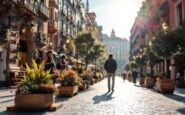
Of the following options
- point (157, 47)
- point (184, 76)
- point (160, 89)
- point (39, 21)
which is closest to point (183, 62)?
point (157, 47)

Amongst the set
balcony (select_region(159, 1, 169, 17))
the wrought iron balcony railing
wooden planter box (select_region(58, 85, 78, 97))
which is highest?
balcony (select_region(159, 1, 169, 17))

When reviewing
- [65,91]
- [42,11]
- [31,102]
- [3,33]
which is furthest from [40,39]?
[31,102]

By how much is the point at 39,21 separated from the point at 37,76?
77.5ft

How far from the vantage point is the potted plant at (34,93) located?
739 cm

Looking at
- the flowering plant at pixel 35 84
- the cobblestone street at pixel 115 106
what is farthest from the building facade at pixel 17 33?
the flowering plant at pixel 35 84

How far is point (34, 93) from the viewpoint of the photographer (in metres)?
7.54

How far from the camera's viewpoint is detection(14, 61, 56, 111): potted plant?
7391 millimetres

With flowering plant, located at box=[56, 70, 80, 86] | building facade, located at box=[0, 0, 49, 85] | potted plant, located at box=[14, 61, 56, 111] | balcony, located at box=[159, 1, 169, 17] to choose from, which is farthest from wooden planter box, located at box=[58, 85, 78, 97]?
balcony, located at box=[159, 1, 169, 17]

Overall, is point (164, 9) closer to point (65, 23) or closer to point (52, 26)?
point (52, 26)

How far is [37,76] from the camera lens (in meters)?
7.87

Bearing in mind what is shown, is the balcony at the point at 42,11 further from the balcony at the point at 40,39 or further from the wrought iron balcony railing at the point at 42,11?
the balcony at the point at 40,39

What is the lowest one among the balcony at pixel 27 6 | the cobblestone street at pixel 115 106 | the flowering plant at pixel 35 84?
the cobblestone street at pixel 115 106

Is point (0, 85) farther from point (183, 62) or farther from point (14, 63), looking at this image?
point (183, 62)

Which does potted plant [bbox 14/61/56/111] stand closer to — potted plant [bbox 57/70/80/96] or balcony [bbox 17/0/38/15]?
potted plant [bbox 57/70/80/96]
